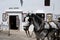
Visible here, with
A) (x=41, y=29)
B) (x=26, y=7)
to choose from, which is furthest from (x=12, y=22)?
(x=41, y=29)

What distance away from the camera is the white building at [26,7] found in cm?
2763

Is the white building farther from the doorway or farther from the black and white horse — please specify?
the black and white horse

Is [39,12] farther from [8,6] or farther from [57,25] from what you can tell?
[57,25]

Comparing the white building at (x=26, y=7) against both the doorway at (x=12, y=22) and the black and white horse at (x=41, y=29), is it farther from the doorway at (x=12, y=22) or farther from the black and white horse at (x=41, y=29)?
the black and white horse at (x=41, y=29)

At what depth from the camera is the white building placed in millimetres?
27627

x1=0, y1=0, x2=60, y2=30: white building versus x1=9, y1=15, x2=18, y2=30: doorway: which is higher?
x1=0, y1=0, x2=60, y2=30: white building

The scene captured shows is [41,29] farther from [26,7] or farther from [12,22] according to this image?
[12,22]

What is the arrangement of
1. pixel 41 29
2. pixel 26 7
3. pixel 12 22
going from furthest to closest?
pixel 12 22
pixel 26 7
pixel 41 29

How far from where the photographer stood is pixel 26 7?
28109 millimetres

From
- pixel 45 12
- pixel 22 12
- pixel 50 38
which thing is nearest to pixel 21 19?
pixel 22 12


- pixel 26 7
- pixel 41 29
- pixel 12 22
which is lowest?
pixel 12 22

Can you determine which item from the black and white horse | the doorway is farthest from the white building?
the black and white horse

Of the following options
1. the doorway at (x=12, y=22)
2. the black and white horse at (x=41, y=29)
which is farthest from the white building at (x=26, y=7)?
the black and white horse at (x=41, y=29)

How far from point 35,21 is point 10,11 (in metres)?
16.7
